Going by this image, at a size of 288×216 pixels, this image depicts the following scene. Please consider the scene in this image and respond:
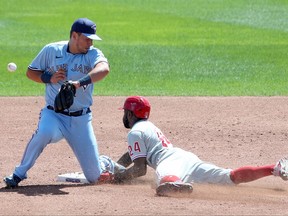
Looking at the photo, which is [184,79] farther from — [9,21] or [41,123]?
[9,21]

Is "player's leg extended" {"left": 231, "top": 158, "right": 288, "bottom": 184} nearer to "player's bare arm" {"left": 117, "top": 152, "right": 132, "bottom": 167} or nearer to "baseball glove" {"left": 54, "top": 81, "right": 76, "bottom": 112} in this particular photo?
"player's bare arm" {"left": 117, "top": 152, "right": 132, "bottom": 167}

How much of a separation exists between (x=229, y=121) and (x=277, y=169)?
414cm

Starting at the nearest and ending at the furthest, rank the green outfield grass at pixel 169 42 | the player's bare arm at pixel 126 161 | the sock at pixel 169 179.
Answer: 1. the sock at pixel 169 179
2. the player's bare arm at pixel 126 161
3. the green outfield grass at pixel 169 42

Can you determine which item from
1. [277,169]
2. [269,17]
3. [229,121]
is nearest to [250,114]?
[229,121]

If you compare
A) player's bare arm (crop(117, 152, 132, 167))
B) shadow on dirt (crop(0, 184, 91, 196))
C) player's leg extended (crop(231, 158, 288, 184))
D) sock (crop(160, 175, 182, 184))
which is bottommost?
shadow on dirt (crop(0, 184, 91, 196))

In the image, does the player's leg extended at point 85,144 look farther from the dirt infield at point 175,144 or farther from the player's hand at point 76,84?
the player's hand at point 76,84

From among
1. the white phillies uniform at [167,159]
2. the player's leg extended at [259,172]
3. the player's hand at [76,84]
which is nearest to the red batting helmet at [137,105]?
the white phillies uniform at [167,159]

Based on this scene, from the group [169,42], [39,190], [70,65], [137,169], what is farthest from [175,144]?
[169,42]

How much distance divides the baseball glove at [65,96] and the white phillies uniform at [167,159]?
756 millimetres

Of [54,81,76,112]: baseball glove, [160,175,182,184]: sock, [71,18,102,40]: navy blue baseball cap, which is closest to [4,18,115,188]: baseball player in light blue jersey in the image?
[71,18,102,40]: navy blue baseball cap

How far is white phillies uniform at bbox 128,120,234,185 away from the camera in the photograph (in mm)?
8500

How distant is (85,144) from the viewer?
8.85 metres

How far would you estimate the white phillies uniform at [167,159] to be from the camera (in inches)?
335

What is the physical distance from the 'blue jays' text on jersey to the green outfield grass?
19.5ft
